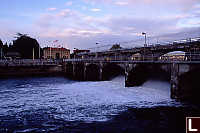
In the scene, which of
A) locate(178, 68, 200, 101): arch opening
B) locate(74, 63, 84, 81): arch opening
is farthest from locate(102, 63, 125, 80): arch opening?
locate(178, 68, 200, 101): arch opening

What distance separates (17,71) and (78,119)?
67.0m

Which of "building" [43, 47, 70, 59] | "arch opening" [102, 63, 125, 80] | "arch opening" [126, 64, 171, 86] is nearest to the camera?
"arch opening" [126, 64, 171, 86]

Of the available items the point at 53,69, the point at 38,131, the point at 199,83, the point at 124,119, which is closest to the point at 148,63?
the point at 199,83

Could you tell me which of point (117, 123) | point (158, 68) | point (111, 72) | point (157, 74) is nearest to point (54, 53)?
point (111, 72)

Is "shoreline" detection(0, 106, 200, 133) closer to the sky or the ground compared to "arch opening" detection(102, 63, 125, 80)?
closer to the ground

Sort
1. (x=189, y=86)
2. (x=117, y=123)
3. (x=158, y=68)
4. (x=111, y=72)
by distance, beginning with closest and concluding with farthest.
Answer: (x=117, y=123) → (x=189, y=86) → (x=158, y=68) → (x=111, y=72)

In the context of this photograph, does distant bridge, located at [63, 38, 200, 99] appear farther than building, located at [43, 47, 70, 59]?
No

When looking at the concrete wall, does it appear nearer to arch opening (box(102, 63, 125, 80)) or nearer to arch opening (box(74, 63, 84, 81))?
arch opening (box(74, 63, 84, 81))

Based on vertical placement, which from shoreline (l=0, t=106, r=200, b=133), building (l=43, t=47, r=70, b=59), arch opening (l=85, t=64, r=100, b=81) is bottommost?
shoreline (l=0, t=106, r=200, b=133)

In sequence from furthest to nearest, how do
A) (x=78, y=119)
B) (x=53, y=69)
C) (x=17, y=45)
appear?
(x=17, y=45)
(x=53, y=69)
(x=78, y=119)

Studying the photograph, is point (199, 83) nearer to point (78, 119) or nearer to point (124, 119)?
point (124, 119)

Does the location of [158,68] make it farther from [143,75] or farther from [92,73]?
[92,73]

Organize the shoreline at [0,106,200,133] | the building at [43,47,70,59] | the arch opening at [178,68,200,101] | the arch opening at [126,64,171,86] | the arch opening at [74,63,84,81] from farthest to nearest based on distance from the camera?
the building at [43,47,70,59] < the arch opening at [74,63,84,81] < the arch opening at [126,64,171,86] < the arch opening at [178,68,200,101] < the shoreline at [0,106,200,133]

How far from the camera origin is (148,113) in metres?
22.6
